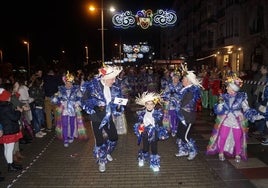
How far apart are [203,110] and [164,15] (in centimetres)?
1108

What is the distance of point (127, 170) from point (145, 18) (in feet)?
62.1

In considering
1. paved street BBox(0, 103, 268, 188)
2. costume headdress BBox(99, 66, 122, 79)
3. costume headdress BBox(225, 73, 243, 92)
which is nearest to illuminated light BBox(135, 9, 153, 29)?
paved street BBox(0, 103, 268, 188)

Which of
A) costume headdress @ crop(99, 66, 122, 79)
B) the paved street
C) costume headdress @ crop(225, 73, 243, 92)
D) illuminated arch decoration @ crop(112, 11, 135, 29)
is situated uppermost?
illuminated arch decoration @ crop(112, 11, 135, 29)

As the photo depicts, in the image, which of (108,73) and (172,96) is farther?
(172,96)

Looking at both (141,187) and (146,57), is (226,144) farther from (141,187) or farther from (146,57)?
(146,57)

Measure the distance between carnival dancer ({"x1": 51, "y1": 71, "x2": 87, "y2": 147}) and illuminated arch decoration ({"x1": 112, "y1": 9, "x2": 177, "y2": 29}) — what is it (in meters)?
15.8

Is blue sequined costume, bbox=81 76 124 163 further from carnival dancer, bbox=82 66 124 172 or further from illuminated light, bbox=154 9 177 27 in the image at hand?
illuminated light, bbox=154 9 177 27

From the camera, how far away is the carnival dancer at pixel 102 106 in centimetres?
729

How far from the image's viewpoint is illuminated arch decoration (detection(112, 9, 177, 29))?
2495 cm

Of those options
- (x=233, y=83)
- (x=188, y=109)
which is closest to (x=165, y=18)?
(x=233, y=83)

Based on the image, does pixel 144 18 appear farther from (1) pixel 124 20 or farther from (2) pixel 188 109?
(2) pixel 188 109

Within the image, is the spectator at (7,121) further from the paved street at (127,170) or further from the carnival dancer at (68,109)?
the carnival dancer at (68,109)

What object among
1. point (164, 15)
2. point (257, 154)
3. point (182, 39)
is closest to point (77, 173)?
point (257, 154)

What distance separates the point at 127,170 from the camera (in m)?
7.30
